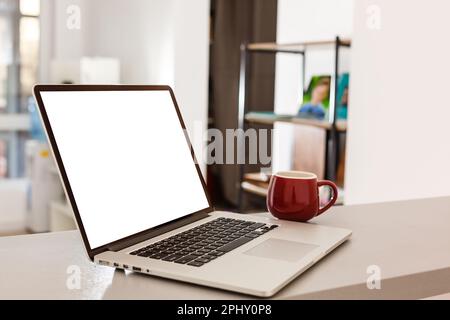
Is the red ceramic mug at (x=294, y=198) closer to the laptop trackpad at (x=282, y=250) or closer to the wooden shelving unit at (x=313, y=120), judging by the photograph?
the laptop trackpad at (x=282, y=250)

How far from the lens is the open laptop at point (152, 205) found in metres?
0.77

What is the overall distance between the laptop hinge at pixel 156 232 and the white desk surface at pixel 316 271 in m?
0.05

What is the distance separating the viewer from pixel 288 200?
1.05 meters

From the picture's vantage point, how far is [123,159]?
2.92 ft

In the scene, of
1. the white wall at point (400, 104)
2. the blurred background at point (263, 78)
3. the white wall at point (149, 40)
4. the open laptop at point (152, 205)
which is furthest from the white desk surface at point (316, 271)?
the white wall at point (149, 40)

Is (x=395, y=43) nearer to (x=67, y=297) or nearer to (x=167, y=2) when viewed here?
(x=67, y=297)

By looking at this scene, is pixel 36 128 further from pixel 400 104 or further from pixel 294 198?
pixel 294 198

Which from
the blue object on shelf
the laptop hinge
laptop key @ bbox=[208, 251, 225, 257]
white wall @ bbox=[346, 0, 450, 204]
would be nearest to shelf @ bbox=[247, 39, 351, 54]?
white wall @ bbox=[346, 0, 450, 204]

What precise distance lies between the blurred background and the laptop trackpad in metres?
0.23

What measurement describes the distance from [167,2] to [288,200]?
2.59 m

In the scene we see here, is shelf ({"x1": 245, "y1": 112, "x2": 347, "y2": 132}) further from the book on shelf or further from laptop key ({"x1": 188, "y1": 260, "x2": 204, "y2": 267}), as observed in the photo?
laptop key ({"x1": 188, "y1": 260, "x2": 204, "y2": 267})

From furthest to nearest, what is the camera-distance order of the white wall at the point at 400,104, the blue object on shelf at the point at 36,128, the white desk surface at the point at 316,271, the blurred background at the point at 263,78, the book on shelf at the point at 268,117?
the blue object on shelf at the point at 36,128, the book on shelf at the point at 268,117, the blurred background at the point at 263,78, the white wall at the point at 400,104, the white desk surface at the point at 316,271

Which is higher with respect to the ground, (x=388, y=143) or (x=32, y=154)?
(x=388, y=143)
